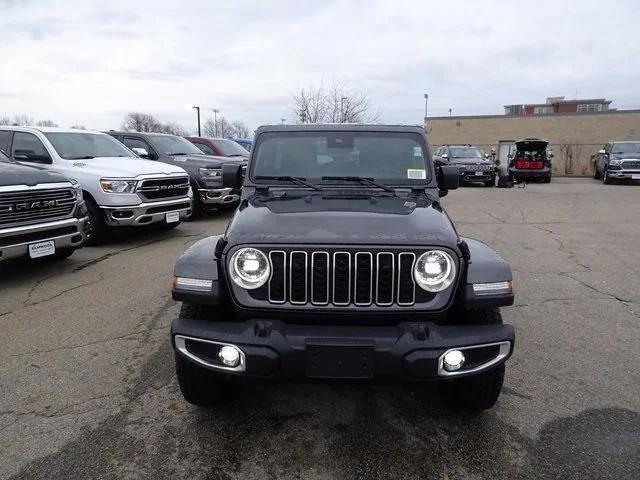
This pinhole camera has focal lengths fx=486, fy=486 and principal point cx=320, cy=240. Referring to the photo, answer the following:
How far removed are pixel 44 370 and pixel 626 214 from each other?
41.1 feet

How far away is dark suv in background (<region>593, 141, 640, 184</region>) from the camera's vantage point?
19891mm

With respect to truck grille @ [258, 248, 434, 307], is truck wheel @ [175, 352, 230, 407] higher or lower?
lower

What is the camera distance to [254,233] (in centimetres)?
266

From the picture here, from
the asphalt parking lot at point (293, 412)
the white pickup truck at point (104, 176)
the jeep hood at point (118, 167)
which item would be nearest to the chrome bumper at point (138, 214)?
the white pickup truck at point (104, 176)

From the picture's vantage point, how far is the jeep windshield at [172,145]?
35.6ft

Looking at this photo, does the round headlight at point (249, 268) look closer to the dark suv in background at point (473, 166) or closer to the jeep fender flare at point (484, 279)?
the jeep fender flare at point (484, 279)

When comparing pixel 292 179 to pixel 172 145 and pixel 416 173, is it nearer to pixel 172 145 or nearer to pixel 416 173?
pixel 416 173

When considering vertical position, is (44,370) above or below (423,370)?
below

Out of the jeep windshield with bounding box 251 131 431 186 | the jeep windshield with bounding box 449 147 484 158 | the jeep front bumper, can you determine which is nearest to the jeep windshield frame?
the jeep windshield with bounding box 251 131 431 186

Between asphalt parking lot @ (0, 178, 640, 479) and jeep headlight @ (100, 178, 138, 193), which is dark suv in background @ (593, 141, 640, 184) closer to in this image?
asphalt parking lot @ (0, 178, 640, 479)

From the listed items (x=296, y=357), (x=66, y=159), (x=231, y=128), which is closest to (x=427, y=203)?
(x=296, y=357)

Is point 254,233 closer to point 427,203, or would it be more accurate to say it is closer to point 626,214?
point 427,203

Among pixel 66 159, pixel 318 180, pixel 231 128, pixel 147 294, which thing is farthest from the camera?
pixel 231 128

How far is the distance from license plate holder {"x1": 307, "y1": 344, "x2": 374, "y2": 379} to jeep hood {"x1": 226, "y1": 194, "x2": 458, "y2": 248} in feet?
1.77
